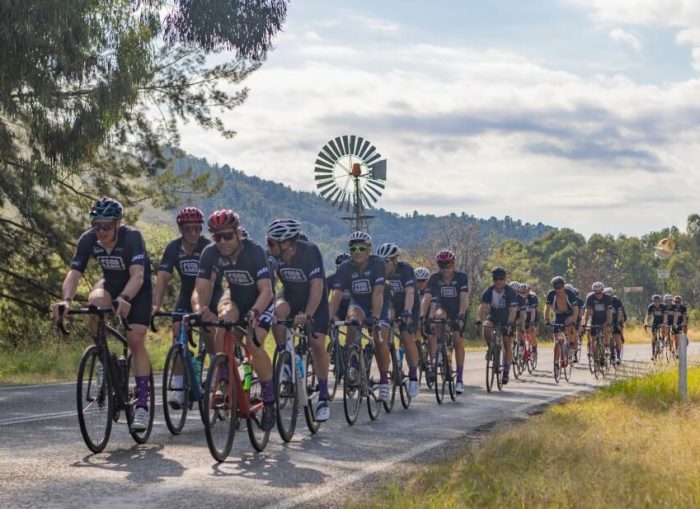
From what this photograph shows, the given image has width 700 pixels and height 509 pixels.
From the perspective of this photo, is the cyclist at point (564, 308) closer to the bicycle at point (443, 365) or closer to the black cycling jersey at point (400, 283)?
the bicycle at point (443, 365)

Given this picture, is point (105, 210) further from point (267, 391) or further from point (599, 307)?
point (599, 307)

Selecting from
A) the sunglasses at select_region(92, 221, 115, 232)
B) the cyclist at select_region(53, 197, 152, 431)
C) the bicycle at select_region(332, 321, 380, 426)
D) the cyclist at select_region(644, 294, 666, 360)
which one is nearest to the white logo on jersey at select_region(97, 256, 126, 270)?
the cyclist at select_region(53, 197, 152, 431)

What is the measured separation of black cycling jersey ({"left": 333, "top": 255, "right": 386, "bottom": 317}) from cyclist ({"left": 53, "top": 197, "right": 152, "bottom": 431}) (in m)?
3.61

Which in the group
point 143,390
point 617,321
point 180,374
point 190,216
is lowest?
point 143,390

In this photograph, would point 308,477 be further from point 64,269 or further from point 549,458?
point 64,269

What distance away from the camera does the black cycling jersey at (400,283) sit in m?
13.7

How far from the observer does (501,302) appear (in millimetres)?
17172

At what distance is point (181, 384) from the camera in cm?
940

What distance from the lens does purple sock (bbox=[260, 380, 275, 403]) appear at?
8.77 meters

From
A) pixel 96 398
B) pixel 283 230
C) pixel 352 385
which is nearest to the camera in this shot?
pixel 96 398

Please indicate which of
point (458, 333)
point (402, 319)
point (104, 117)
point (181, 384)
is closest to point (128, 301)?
point (181, 384)

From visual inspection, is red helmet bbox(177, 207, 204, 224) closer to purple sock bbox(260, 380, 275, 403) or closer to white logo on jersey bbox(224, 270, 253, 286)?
white logo on jersey bbox(224, 270, 253, 286)

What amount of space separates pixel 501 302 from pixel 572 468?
9.40 meters

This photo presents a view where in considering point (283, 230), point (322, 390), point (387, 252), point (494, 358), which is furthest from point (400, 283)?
point (283, 230)
